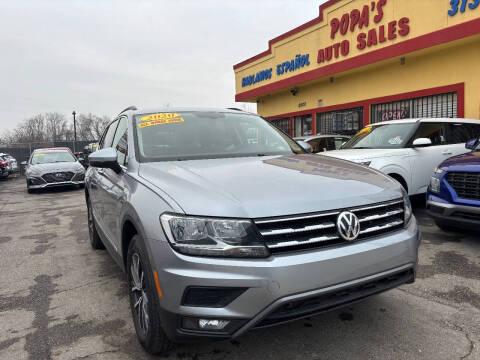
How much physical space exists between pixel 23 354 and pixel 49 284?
142 centimetres

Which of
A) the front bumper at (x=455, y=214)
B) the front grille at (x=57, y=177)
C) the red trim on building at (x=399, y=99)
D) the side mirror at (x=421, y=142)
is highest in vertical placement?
the red trim on building at (x=399, y=99)

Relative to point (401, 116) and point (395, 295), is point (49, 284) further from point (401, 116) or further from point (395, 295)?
point (401, 116)

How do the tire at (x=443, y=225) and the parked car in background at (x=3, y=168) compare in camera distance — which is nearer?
the tire at (x=443, y=225)

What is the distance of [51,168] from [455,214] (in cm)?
1177

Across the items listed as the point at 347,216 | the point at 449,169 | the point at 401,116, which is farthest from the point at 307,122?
the point at 347,216

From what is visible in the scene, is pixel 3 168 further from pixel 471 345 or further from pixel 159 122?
pixel 471 345

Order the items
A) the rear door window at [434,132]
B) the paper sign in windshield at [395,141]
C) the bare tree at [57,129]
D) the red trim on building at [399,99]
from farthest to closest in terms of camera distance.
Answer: the bare tree at [57,129] → the red trim on building at [399,99] → the rear door window at [434,132] → the paper sign in windshield at [395,141]

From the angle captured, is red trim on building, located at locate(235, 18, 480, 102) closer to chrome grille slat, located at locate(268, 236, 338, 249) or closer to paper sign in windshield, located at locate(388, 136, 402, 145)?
paper sign in windshield, located at locate(388, 136, 402, 145)

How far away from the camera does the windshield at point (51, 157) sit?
13.1 m

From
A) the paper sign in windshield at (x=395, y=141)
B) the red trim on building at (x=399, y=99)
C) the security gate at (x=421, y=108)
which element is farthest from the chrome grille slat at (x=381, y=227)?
the security gate at (x=421, y=108)

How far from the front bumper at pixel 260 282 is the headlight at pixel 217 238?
0.04m

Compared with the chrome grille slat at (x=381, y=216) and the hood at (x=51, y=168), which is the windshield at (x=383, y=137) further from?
the hood at (x=51, y=168)

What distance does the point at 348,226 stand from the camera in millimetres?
2096

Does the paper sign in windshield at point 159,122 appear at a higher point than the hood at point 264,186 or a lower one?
higher
